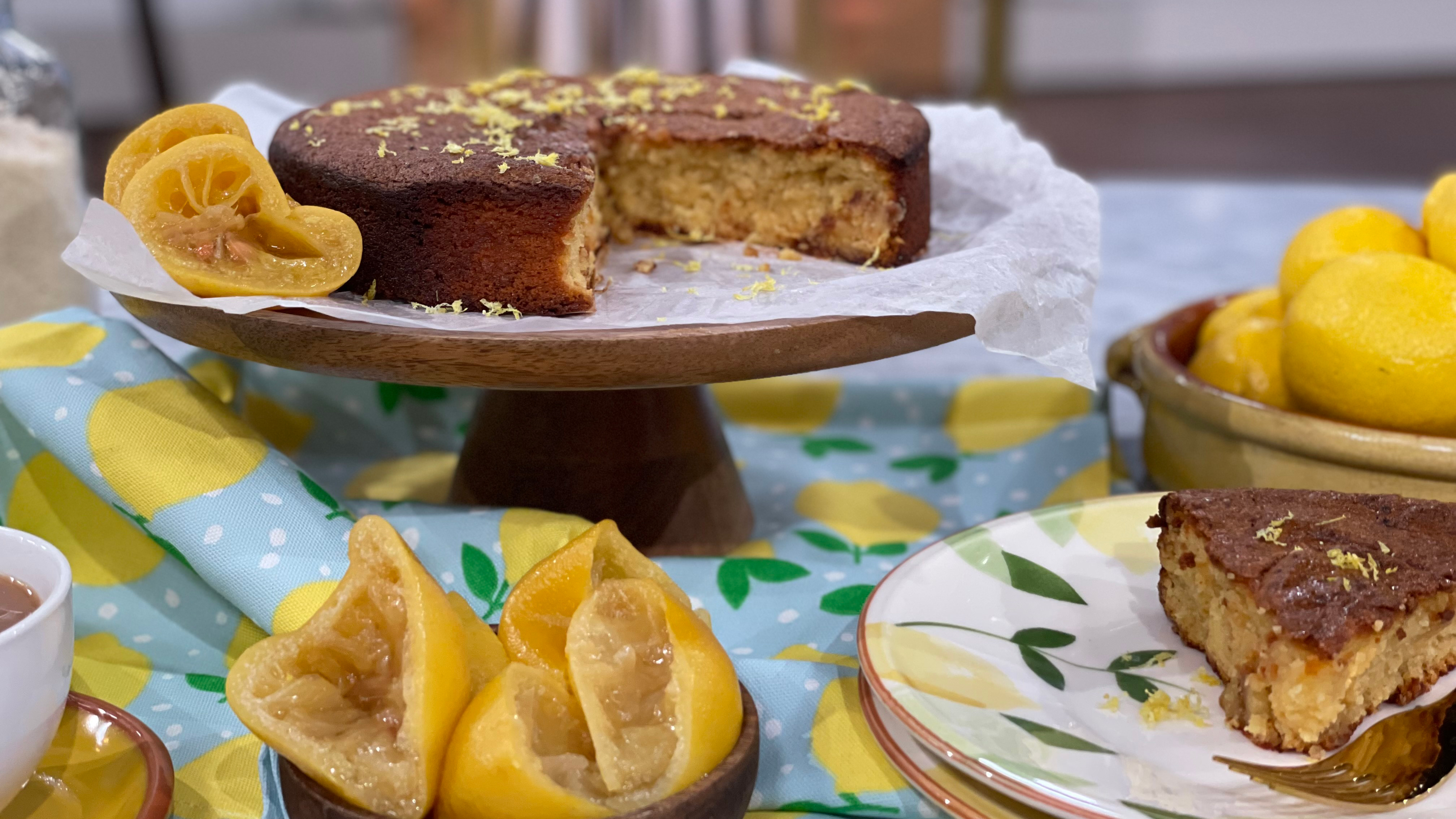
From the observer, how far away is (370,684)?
827 millimetres

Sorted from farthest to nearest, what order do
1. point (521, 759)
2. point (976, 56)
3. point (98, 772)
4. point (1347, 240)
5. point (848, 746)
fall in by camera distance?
1. point (976, 56)
2. point (1347, 240)
3. point (848, 746)
4. point (98, 772)
5. point (521, 759)

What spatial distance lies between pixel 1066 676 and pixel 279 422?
105 cm

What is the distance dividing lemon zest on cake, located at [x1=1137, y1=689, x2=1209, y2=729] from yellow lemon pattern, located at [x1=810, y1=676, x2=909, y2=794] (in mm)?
184

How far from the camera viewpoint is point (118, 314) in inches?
68.9

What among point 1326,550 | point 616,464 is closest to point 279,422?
point 616,464

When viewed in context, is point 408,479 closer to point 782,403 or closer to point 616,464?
point 616,464

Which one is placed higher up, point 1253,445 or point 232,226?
point 232,226

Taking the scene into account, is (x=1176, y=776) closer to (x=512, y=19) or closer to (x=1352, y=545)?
(x=1352, y=545)

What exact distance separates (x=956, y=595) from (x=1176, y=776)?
223mm

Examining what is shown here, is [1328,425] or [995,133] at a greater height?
[995,133]

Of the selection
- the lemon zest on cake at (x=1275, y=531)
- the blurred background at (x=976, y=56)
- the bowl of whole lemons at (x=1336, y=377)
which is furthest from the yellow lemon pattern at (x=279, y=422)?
the blurred background at (x=976, y=56)

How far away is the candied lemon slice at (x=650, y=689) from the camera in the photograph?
2.52 feet

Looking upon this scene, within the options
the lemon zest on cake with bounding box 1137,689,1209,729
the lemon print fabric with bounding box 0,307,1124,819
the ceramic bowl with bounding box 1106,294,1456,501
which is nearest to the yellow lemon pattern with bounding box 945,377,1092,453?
the lemon print fabric with bounding box 0,307,1124,819

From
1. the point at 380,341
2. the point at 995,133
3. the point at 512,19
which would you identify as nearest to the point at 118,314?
the point at 380,341
